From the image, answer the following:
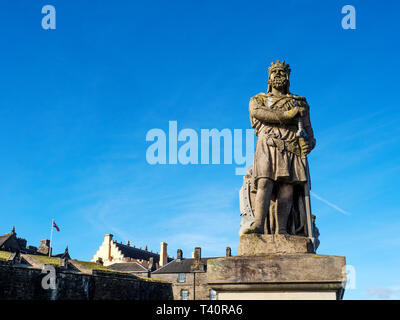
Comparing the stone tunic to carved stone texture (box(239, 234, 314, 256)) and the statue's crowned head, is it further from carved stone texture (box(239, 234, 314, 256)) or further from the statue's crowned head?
carved stone texture (box(239, 234, 314, 256))

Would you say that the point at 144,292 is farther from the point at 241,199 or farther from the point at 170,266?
the point at 241,199

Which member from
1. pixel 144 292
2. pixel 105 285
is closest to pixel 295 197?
pixel 105 285

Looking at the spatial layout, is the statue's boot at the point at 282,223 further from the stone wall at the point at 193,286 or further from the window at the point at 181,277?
the window at the point at 181,277

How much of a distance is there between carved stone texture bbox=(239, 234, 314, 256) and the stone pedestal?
0.01 m

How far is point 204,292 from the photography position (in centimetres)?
5578

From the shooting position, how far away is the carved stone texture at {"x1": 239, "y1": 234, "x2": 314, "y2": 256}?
5941 millimetres

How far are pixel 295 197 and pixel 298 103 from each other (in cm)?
157

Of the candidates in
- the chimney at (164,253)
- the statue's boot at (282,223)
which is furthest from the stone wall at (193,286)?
the statue's boot at (282,223)

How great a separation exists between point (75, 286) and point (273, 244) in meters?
36.2

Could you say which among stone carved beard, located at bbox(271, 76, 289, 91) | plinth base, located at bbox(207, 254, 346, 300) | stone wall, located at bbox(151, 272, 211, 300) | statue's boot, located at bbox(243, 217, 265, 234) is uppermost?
stone carved beard, located at bbox(271, 76, 289, 91)

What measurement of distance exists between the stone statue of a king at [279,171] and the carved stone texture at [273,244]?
5.9 inches

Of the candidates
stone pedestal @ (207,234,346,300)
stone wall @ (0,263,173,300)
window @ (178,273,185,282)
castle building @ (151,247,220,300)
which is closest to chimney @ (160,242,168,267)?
castle building @ (151,247,220,300)

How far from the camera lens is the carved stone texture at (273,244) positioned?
5941 mm

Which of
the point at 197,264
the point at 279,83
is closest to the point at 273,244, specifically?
the point at 279,83
